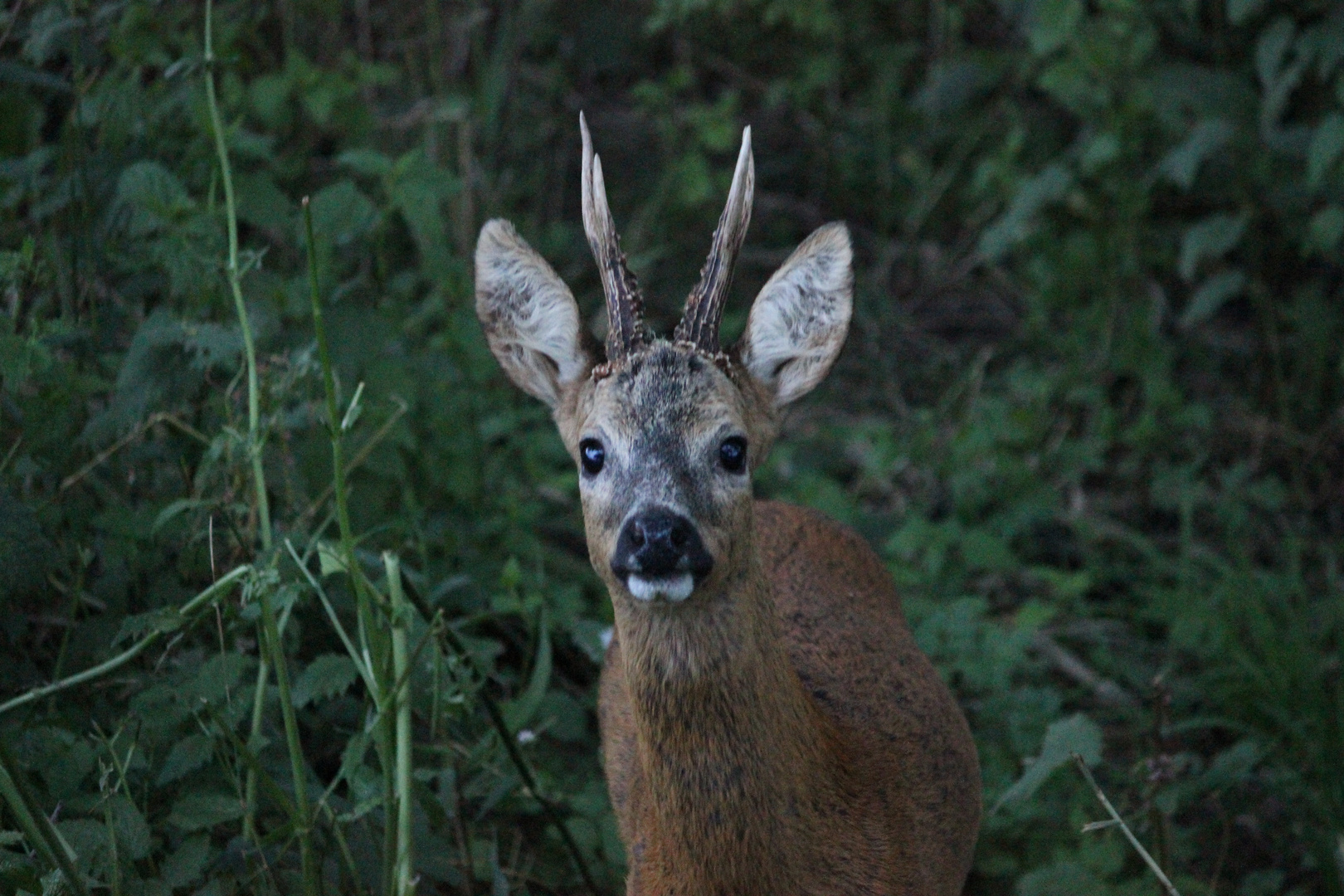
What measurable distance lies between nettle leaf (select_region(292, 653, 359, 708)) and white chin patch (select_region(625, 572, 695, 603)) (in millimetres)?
759

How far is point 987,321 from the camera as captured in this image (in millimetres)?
6496

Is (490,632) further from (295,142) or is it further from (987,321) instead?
(987,321)

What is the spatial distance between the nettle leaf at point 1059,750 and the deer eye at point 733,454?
1.17m

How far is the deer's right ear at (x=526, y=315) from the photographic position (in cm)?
287

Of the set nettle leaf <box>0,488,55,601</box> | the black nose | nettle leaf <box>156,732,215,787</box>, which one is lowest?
nettle leaf <box>156,732,215,787</box>

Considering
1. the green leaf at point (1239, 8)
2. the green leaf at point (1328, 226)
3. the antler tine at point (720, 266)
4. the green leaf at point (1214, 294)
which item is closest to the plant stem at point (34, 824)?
the antler tine at point (720, 266)

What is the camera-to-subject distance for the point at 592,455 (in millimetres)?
2664

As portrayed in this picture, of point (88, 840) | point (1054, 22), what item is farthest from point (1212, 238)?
point (88, 840)

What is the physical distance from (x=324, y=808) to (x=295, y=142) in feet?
8.61

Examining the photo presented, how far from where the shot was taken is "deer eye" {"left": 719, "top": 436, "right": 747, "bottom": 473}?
8.68 feet

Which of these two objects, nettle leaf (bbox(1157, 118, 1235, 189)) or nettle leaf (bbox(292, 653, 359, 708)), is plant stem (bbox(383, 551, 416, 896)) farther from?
nettle leaf (bbox(1157, 118, 1235, 189))

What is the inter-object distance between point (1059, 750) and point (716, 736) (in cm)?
120

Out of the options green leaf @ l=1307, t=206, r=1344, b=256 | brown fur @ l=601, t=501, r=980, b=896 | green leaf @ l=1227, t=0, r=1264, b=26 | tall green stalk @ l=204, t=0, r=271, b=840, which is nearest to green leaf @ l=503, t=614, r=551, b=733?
brown fur @ l=601, t=501, r=980, b=896

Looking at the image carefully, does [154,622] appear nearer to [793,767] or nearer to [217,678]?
[217,678]
